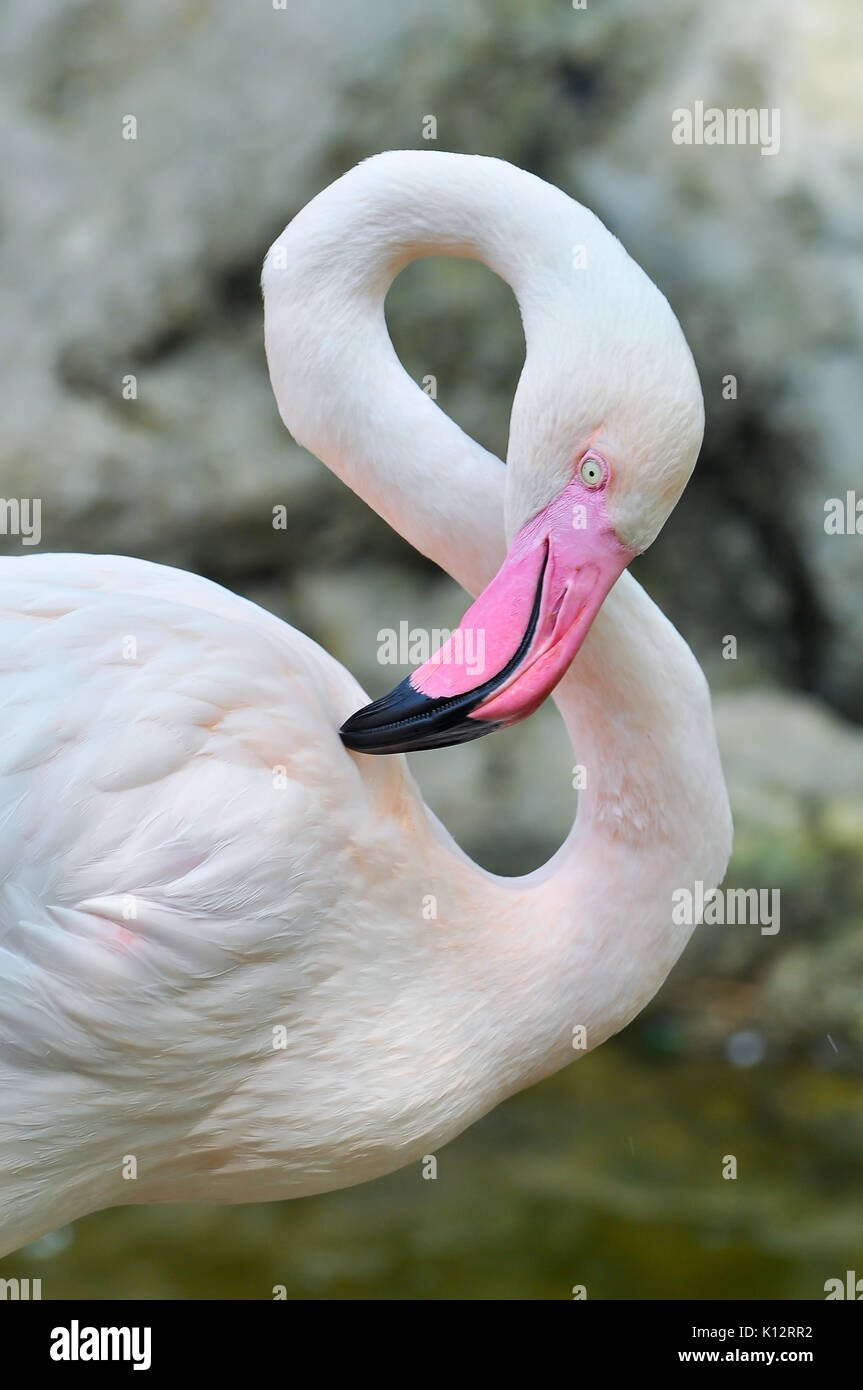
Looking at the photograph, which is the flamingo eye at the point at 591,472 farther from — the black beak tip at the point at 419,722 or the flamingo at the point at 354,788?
the black beak tip at the point at 419,722

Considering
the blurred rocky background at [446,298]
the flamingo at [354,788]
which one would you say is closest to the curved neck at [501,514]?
the flamingo at [354,788]

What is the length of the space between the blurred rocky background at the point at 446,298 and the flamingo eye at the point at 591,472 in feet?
7.84

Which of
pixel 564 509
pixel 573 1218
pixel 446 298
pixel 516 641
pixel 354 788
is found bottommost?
pixel 573 1218

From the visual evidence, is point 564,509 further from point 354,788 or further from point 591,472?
point 354,788

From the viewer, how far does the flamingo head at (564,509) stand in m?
1.61

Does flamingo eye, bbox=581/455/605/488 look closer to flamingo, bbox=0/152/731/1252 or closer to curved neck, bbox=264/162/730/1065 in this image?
flamingo, bbox=0/152/731/1252

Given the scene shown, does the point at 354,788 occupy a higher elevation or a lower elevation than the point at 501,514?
lower

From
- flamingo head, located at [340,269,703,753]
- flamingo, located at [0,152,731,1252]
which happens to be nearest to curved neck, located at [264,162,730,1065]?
flamingo, located at [0,152,731,1252]

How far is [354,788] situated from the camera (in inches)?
72.0

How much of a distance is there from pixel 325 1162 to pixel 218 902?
0.42m

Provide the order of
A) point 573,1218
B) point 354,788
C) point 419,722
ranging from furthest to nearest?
point 573,1218 < point 354,788 < point 419,722

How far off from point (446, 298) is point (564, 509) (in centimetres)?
277

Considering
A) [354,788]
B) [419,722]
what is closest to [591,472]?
[419,722]

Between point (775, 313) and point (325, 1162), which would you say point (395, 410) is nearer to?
point (325, 1162)
